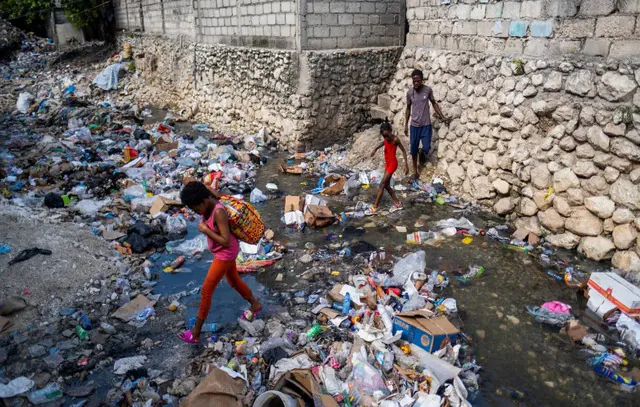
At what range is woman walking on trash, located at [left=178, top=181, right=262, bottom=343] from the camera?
3.46 m

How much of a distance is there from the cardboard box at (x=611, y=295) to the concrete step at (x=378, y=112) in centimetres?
542

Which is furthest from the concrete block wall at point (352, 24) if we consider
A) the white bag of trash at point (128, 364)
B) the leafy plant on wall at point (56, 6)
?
the leafy plant on wall at point (56, 6)

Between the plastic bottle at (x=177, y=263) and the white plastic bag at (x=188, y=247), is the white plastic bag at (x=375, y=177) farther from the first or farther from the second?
the plastic bottle at (x=177, y=263)

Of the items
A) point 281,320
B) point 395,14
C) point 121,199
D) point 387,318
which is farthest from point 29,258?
point 395,14

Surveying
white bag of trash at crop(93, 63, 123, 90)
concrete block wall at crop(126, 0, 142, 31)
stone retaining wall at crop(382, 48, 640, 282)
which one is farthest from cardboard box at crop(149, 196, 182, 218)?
concrete block wall at crop(126, 0, 142, 31)

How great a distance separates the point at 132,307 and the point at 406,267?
2770 mm

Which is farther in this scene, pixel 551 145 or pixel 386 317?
pixel 551 145

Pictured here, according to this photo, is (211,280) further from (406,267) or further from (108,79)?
(108,79)

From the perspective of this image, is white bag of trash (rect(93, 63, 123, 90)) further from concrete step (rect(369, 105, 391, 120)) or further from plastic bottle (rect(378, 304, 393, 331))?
plastic bottle (rect(378, 304, 393, 331))

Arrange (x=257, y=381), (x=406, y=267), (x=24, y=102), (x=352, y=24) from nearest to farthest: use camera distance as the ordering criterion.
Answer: (x=257, y=381) → (x=406, y=267) → (x=352, y=24) → (x=24, y=102)

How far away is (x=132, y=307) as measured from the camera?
171 inches

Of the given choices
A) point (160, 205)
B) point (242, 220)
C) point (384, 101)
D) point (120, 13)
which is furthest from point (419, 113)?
point (120, 13)

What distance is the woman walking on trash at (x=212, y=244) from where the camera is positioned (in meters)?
3.46

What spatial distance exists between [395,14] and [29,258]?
767 cm
